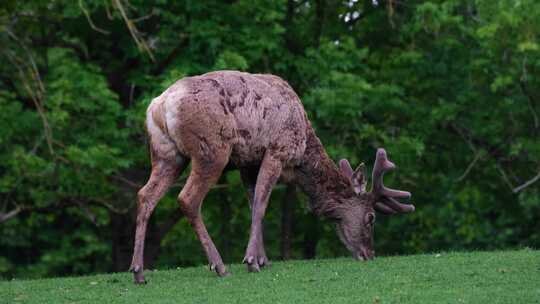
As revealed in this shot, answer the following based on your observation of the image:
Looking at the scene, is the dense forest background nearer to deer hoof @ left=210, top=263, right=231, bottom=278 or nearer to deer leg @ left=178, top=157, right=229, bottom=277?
deer leg @ left=178, top=157, right=229, bottom=277

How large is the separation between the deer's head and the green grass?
484mm

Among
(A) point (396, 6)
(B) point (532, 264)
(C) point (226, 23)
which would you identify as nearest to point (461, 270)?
(B) point (532, 264)

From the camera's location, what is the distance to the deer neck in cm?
1264

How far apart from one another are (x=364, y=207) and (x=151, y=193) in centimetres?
290

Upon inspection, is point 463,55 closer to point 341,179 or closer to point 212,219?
point 212,219

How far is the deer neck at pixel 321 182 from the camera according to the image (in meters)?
12.6

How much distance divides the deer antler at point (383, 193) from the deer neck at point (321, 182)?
0.32 meters

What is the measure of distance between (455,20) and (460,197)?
19.5 ft

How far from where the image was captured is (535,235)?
27.6 metres

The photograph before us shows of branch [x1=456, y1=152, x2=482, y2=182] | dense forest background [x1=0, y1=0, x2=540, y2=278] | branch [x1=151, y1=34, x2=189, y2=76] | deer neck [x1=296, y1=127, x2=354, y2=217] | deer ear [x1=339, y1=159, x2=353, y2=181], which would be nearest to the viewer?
deer neck [x1=296, y1=127, x2=354, y2=217]

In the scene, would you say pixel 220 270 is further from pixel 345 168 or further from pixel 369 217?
pixel 345 168

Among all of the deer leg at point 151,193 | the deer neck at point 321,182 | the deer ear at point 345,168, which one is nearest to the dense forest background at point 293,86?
the deer ear at point 345,168

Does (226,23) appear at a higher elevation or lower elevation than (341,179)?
higher

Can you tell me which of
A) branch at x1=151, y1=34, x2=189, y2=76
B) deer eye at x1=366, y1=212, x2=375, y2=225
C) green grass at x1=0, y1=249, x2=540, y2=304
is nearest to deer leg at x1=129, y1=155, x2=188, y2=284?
green grass at x1=0, y1=249, x2=540, y2=304
